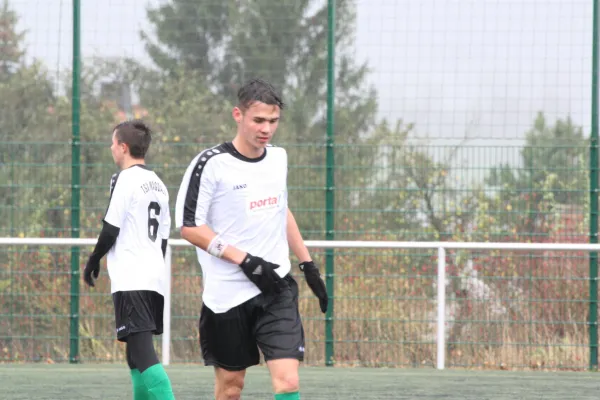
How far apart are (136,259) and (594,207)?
472 cm

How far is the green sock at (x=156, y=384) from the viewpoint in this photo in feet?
16.8

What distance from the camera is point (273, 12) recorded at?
9461mm

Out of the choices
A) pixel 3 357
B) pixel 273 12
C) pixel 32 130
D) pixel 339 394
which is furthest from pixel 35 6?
pixel 339 394

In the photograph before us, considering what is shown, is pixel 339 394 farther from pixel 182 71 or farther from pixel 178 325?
pixel 182 71

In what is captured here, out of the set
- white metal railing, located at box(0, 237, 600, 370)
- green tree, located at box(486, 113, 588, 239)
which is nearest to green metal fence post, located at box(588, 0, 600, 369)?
green tree, located at box(486, 113, 588, 239)

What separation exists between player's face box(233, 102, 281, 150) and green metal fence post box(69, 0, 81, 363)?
4.56 meters

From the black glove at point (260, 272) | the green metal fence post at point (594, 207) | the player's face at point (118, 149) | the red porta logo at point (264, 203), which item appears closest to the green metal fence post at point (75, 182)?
the player's face at point (118, 149)

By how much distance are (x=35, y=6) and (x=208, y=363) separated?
17.2 feet

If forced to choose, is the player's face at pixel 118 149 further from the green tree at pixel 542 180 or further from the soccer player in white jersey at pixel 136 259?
the green tree at pixel 542 180

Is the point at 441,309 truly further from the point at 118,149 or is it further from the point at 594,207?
the point at 118,149

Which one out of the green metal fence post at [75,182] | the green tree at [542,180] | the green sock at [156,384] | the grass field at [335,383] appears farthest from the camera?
the green metal fence post at [75,182]

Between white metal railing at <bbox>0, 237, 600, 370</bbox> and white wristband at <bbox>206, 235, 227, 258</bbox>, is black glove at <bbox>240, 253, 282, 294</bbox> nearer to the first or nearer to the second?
white wristband at <bbox>206, 235, 227, 258</bbox>

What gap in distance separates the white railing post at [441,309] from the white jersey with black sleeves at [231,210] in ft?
12.6

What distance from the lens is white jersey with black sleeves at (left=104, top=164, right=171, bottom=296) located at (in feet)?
17.0
